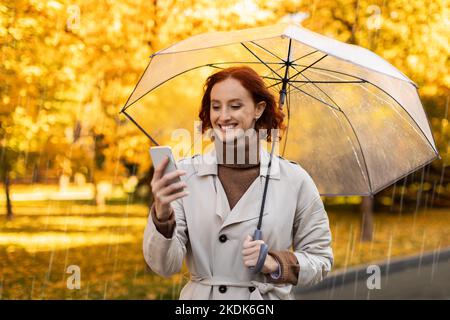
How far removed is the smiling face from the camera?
273 centimetres

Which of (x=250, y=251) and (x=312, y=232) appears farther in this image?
(x=312, y=232)

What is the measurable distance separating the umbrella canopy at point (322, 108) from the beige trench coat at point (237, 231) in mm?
656

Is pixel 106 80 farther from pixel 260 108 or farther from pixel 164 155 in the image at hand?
pixel 164 155

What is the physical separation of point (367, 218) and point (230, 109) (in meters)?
13.2

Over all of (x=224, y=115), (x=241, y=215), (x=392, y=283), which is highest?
(x=224, y=115)

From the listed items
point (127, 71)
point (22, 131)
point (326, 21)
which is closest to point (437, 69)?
point (326, 21)

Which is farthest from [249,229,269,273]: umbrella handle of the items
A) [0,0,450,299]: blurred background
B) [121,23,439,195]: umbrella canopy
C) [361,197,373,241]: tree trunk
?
[361,197,373,241]: tree trunk

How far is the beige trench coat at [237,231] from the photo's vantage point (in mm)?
2725

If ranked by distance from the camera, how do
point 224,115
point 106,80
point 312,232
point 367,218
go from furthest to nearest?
1. point 367,218
2. point 106,80
3. point 312,232
4. point 224,115

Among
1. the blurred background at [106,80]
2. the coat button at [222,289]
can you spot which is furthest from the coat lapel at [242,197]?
the blurred background at [106,80]

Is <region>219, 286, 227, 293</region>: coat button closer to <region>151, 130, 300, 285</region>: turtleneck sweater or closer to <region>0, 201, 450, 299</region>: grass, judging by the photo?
<region>151, 130, 300, 285</region>: turtleneck sweater

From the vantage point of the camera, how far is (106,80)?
29.5 ft

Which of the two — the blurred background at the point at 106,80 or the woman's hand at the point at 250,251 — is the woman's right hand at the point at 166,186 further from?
the blurred background at the point at 106,80

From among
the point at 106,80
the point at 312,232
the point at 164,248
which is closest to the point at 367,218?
the point at 106,80
